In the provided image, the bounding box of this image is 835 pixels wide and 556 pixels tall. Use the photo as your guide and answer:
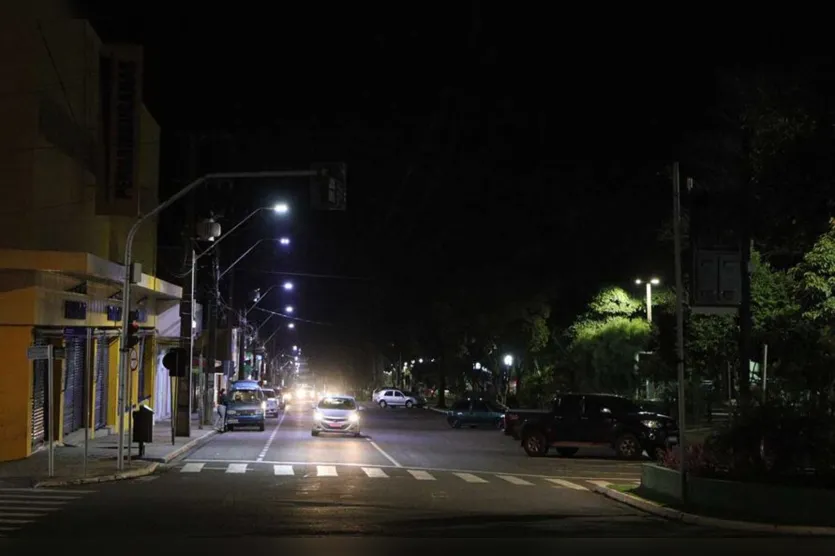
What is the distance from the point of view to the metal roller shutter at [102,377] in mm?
Result: 34719

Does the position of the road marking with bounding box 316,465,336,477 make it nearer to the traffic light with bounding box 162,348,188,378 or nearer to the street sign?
the street sign

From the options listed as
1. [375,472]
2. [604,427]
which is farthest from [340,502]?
[604,427]

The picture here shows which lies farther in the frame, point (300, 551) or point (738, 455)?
point (738, 455)

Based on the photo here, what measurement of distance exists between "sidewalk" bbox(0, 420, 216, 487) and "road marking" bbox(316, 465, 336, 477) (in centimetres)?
387

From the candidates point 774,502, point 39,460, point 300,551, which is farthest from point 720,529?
point 39,460

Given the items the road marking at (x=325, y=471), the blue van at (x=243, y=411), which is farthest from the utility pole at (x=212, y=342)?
the road marking at (x=325, y=471)

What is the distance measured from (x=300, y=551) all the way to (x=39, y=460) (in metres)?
15.0

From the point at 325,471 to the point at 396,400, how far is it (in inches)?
2410

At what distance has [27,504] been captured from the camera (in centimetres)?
1602

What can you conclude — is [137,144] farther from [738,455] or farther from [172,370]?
[738,455]

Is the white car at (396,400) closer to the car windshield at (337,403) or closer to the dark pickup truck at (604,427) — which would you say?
the car windshield at (337,403)

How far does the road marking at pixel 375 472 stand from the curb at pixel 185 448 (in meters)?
5.51

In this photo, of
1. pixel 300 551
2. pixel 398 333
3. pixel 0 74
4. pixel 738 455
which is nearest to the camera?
pixel 300 551

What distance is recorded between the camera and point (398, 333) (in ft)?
270
